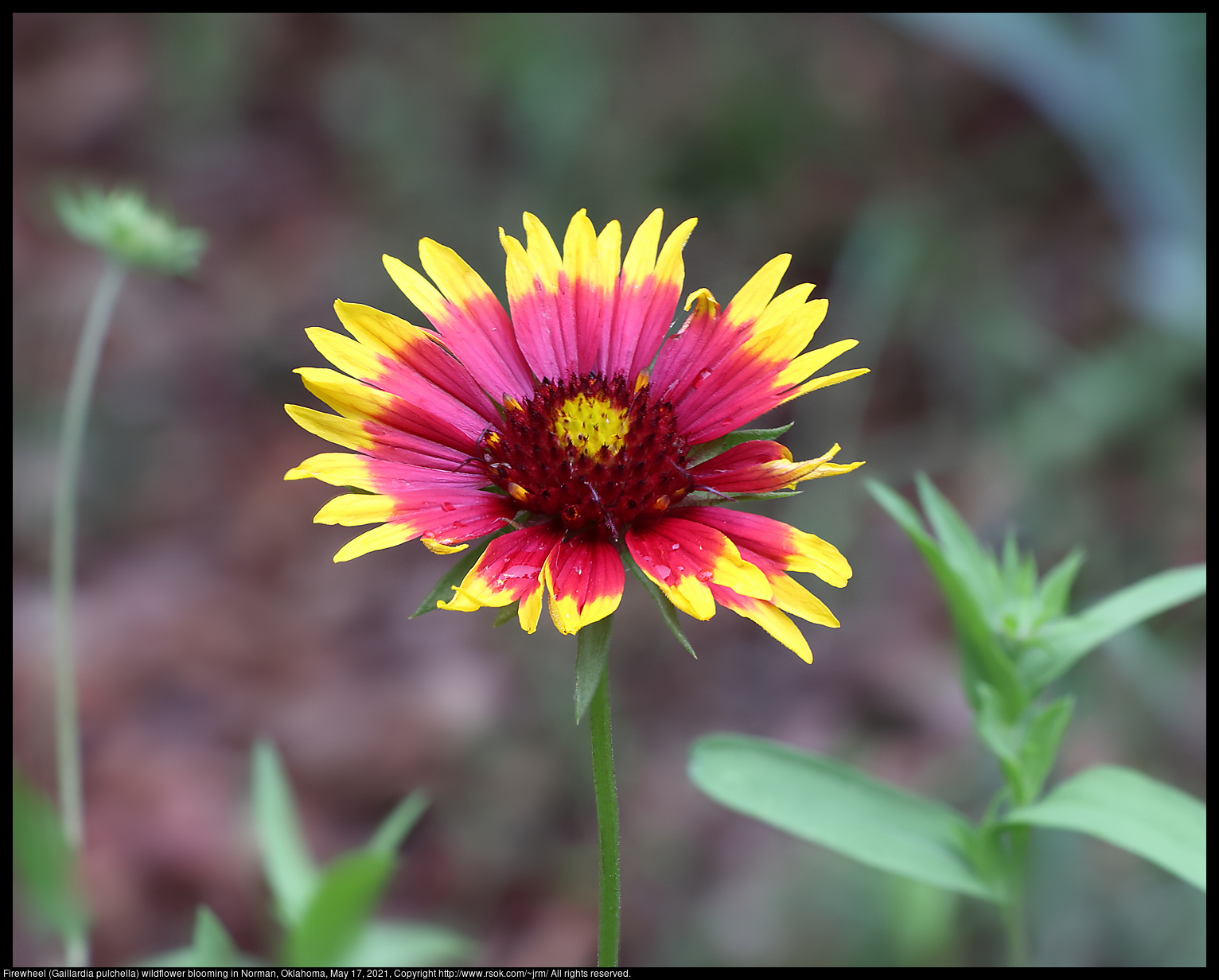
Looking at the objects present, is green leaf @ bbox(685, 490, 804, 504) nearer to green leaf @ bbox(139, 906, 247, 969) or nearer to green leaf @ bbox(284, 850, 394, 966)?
green leaf @ bbox(284, 850, 394, 966)

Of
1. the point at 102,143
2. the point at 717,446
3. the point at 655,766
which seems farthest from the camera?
the point at 102,143

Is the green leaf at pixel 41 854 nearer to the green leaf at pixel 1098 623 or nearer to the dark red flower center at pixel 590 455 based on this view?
the dark red flower center at pixel 590 455

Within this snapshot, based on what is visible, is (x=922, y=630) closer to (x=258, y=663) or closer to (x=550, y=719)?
(x=550, y=719)

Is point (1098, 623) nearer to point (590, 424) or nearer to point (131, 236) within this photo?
point (590, 424)

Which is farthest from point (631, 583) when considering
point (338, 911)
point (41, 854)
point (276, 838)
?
point (41, 854)

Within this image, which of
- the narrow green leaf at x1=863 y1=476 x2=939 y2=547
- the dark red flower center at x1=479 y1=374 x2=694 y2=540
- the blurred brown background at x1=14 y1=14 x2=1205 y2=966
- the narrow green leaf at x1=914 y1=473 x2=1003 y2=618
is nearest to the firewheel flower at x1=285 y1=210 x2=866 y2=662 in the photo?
the dark red flower center at x1=479 y1=374 x2=694 y2=540

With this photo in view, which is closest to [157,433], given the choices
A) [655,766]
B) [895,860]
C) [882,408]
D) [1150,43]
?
[655,766]
